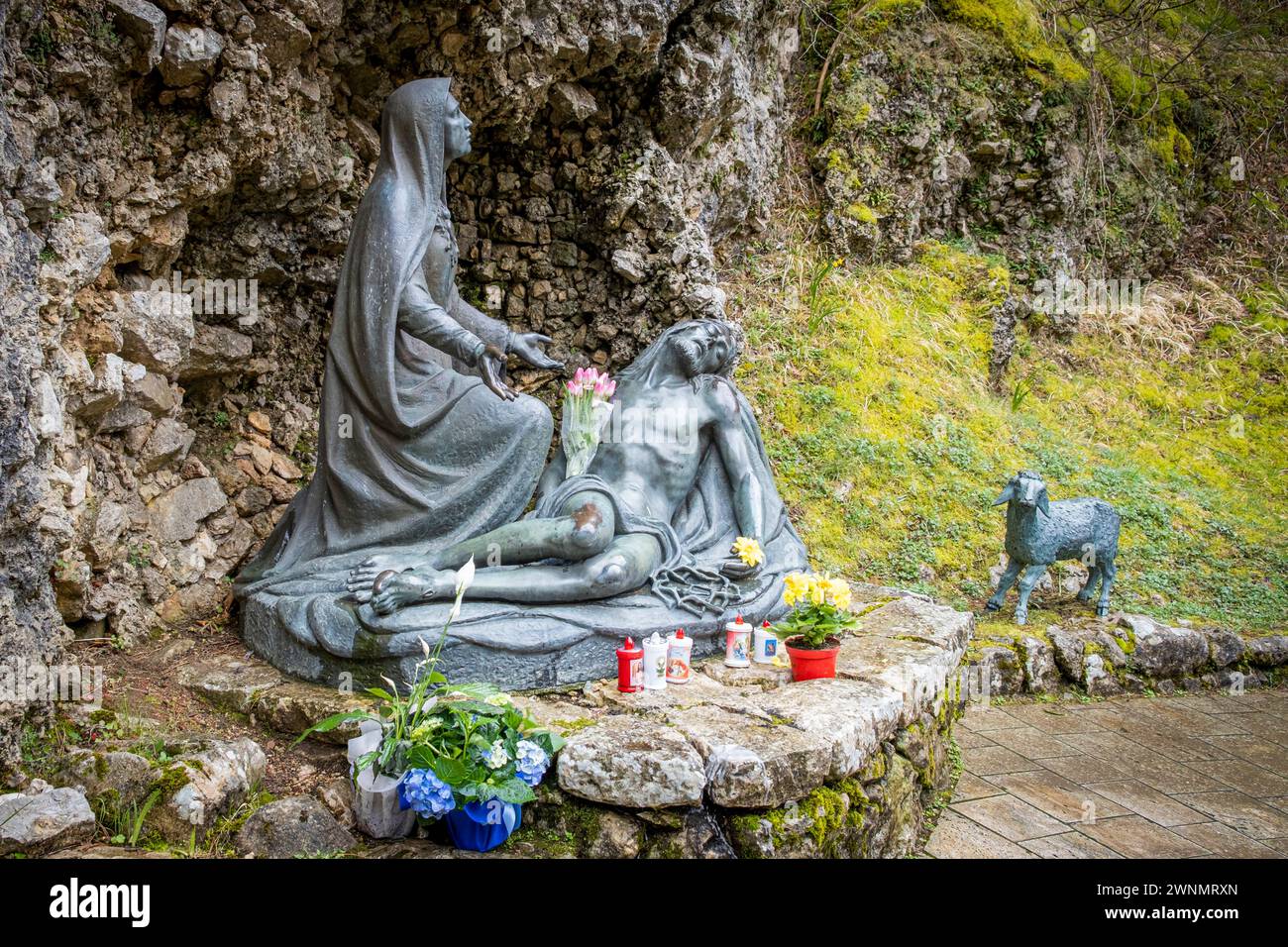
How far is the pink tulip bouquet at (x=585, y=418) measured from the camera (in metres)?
4.41

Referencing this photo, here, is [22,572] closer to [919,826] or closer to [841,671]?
[841,671]

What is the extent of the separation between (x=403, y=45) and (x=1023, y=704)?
16.7 ft

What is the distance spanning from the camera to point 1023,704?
5.28 meters

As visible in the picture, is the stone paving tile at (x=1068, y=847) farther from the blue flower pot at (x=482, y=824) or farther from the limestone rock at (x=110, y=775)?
the limestone rock at (x=110, y=775)

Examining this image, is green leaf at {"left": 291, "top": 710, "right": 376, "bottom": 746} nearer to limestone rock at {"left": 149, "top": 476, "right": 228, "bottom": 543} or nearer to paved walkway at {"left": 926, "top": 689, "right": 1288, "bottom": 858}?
paved walkway at {"left": 926, "top": 689, "right": 1288, "bottom": 858}

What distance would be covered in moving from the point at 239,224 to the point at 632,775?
3734 mm

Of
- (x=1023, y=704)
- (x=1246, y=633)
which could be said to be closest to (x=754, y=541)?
(x=1023, y=704)

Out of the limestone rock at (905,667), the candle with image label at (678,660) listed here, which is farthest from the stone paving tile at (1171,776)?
the candle with image label at (678,660)

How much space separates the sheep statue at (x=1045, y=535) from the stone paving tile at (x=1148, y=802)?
1.78 meters

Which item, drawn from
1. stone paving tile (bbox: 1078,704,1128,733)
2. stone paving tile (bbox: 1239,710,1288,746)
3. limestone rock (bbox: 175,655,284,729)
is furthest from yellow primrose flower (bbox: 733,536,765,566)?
stone paving tile (bbox: 1239,710,1288,746)

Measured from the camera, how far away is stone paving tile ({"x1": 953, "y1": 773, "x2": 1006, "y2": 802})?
4043mm

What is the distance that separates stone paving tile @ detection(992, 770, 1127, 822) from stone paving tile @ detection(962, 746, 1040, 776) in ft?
0.23

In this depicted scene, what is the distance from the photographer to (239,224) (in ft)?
16.4

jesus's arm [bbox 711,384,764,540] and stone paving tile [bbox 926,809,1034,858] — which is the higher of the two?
jesus's arm [bbox 711,384,764,540]
